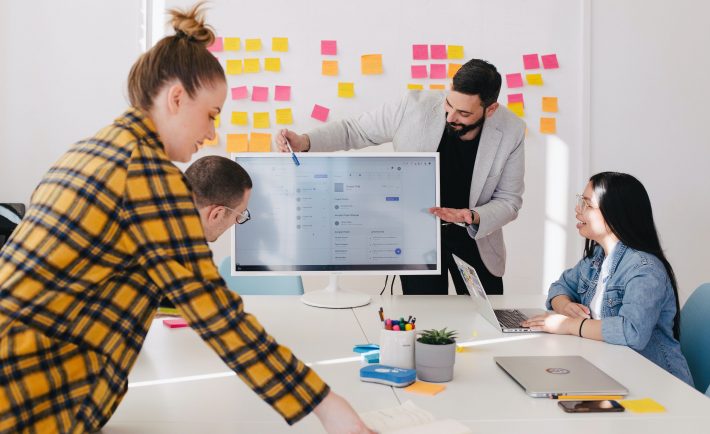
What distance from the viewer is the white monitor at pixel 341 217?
2.30 m

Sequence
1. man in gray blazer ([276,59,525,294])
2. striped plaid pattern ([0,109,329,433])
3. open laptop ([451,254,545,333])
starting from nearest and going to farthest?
1. striped plaid pattern ([0,109,329,433])
2. open laptop ([451,254,545,333])
3. man in gray blazer ([276,59,525,294])

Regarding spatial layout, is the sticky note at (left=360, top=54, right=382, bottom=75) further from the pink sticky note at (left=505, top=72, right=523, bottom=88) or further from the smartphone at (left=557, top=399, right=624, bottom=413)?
the smartphone at (left=557, top=399, right=624, bottom=413)

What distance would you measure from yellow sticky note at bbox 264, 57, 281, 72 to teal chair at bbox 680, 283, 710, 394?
7.28 feet

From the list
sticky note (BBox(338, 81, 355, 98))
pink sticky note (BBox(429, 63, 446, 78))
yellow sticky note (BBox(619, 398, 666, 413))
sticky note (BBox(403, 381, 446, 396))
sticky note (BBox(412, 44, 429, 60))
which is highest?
sticky note (BBox(412, 44, 429, 60))

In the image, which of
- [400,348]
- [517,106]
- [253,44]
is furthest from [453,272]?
[253,44]

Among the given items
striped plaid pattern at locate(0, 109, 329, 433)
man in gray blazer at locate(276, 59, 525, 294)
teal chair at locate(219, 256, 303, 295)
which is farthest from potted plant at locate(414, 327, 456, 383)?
teal chair at locate(219, 256, 303, 295)

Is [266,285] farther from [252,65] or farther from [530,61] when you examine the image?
[530,61]

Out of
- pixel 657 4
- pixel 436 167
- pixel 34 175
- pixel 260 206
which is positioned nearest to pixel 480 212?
pixel 436 167

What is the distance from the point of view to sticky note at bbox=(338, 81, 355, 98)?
11.7 feet

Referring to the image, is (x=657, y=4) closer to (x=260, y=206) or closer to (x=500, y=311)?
(x=500, y=311)

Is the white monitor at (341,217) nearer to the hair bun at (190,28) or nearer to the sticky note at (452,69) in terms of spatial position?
the hair bun at (190,28)

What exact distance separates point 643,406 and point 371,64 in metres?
2.48

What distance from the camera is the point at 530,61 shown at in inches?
141

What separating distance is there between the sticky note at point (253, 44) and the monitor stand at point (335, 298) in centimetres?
158
